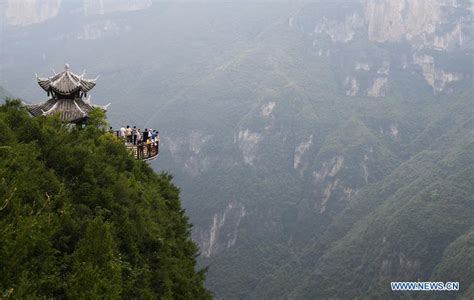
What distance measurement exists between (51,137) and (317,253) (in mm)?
150707

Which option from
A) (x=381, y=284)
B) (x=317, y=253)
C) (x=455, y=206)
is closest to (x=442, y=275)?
(x=381, y=284)

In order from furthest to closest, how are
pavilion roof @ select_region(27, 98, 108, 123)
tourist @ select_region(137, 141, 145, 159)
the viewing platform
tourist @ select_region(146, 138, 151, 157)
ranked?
tourist @ select_region(146, 138, 151, 157), tourist @ select_region(137, 141, 145, 159), the viewing platform, pavilion roof @ select_region(27, 98, 108, 123)

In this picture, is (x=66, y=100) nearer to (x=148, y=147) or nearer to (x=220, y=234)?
(x=148, y=147)

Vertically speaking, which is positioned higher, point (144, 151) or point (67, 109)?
point (67, 109)

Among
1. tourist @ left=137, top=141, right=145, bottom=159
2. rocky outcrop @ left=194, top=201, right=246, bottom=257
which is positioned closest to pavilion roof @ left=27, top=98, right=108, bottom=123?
tourist @ left=137, top=141, right=145, bottom=159

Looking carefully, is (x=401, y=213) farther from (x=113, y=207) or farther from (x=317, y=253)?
(x=113, y=207)

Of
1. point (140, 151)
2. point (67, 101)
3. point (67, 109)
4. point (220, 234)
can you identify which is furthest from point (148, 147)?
point (220, 234)

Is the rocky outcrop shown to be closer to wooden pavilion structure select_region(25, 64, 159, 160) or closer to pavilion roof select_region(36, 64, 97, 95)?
wooden pavilion structure select_region(25, 64, 159, 160)

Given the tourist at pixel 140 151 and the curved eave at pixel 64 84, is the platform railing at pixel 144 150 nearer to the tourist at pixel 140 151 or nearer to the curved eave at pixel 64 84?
the tourist at pixel 140 151

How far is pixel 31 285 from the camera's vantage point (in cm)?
1351

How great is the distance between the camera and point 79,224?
17.8 meters

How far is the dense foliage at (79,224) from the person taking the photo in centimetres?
1377

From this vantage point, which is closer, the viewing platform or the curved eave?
the curved eave

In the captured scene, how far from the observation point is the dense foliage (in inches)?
542
